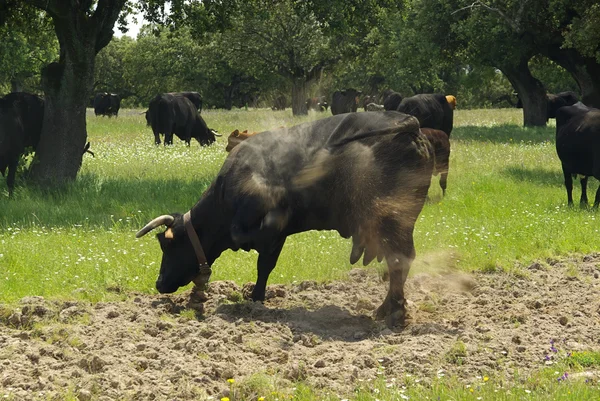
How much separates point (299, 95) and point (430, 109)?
2935 cm

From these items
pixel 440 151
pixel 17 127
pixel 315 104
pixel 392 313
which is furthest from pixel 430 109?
pixel 315 104

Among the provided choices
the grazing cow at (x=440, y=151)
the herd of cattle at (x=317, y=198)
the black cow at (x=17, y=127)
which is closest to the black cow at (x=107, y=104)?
the black cow at (x=17, y=127)

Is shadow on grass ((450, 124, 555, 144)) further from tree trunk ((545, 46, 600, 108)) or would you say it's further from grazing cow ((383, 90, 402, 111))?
grazing cow ((383, 90, 402, 111))

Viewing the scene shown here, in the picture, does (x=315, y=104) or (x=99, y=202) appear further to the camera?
(x=315, y=104)

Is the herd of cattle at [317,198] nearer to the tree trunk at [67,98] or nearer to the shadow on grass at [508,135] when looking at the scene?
the tree trunk at [67,98]

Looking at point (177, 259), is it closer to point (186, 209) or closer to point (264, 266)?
point (264, 266)

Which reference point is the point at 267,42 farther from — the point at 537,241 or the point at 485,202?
the point at 537,241

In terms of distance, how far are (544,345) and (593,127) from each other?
8212 mm

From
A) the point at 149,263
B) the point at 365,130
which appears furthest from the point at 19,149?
the point at 365,130

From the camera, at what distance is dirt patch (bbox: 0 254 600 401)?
6.23 metres

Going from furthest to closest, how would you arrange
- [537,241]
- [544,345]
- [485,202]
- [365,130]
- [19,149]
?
[19,149], [485,202], [537,241], [365,130], [544,345]

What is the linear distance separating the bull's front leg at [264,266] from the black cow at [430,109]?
15.2 metres

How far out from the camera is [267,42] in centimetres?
5131

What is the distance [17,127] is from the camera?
1616cm
